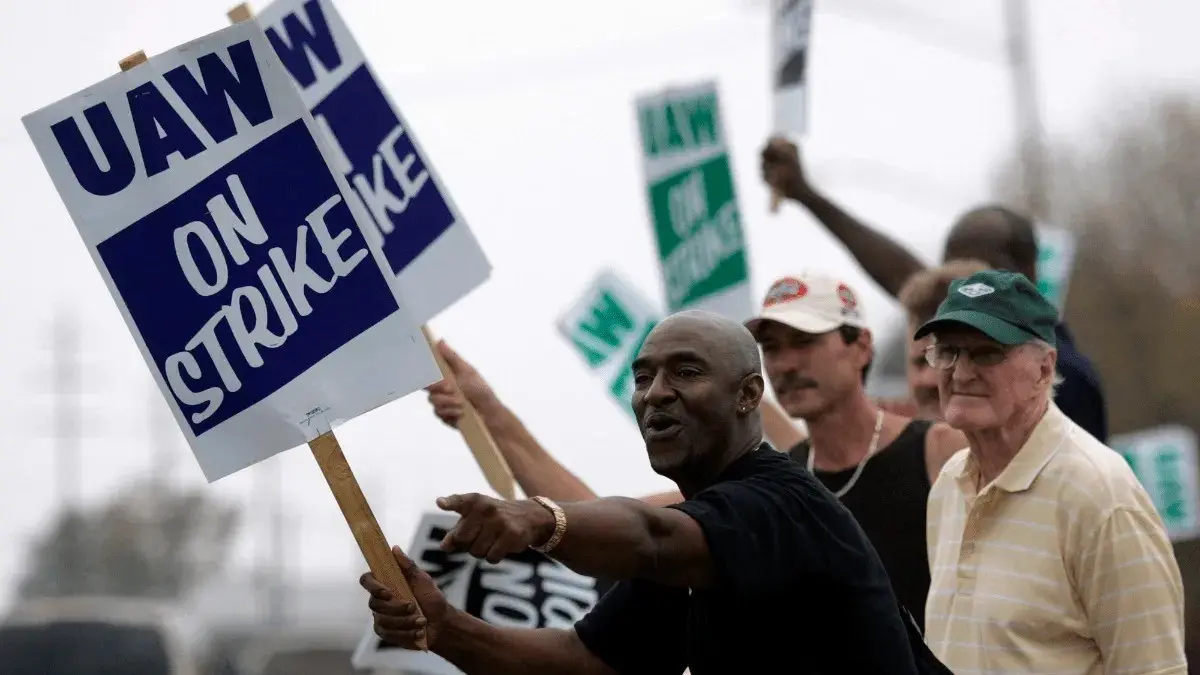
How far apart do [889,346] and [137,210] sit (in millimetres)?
37545

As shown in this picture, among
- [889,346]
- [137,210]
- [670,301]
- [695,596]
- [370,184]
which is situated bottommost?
[889,346]

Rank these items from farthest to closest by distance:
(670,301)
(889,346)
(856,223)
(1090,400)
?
(889,346), (670,301), (856,223), (1090,400)

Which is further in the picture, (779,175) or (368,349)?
(779,175)

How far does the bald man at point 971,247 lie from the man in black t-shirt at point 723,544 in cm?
167

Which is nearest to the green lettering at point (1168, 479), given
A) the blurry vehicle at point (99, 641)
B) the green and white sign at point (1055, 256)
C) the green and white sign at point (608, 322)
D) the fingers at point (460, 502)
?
the green and white sign at point (1055, 256)

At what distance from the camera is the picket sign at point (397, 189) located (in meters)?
6.22

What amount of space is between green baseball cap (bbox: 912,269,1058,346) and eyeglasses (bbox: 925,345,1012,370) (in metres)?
0.05

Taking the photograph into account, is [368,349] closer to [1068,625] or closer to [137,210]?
[137,210]

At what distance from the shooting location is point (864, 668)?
4184 mm

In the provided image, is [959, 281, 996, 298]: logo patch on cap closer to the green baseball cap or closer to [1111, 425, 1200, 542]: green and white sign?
the green baseball cap

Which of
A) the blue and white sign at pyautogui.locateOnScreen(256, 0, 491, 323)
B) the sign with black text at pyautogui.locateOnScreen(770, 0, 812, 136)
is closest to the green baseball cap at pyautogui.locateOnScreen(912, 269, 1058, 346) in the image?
the blue and white sign at pyautogui.locateOnScreen(256, 0, 491, 323)

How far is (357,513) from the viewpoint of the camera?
4.16 m

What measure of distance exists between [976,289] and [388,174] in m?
1.99

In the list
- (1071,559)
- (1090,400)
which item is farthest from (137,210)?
(1090,400)
